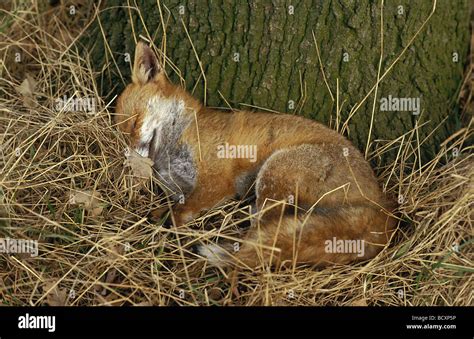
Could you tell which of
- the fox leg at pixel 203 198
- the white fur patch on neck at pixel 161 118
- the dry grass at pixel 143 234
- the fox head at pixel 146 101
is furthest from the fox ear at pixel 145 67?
the fox leg at pixel 203 198

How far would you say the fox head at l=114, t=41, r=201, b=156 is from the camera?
15.9 feet

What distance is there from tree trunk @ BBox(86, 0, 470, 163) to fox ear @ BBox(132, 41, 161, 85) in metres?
0.26

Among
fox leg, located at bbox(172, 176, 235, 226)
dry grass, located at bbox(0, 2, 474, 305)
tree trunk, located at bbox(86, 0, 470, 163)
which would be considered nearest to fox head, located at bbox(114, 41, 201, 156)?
dry grass, located at bbox(0, 2, 474, 305)

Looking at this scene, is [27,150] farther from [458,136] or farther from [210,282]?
[458,136]

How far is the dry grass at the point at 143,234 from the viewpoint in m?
4.04

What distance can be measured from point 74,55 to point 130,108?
930mm

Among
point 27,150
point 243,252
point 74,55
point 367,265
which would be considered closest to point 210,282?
point 243,252

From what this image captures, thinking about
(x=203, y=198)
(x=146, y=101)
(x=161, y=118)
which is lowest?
(x=203, y=198)

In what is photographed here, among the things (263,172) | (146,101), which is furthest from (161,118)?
(263,172)

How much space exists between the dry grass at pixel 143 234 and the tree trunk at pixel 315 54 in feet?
1.03

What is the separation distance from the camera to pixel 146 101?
193 inches

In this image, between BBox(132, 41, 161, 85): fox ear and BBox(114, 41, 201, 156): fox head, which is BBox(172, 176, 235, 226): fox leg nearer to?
BBox(114, 41, 201, 156): fox head

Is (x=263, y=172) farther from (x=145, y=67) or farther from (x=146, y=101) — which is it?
(x=145, y=67)

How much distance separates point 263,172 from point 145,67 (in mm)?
1241
